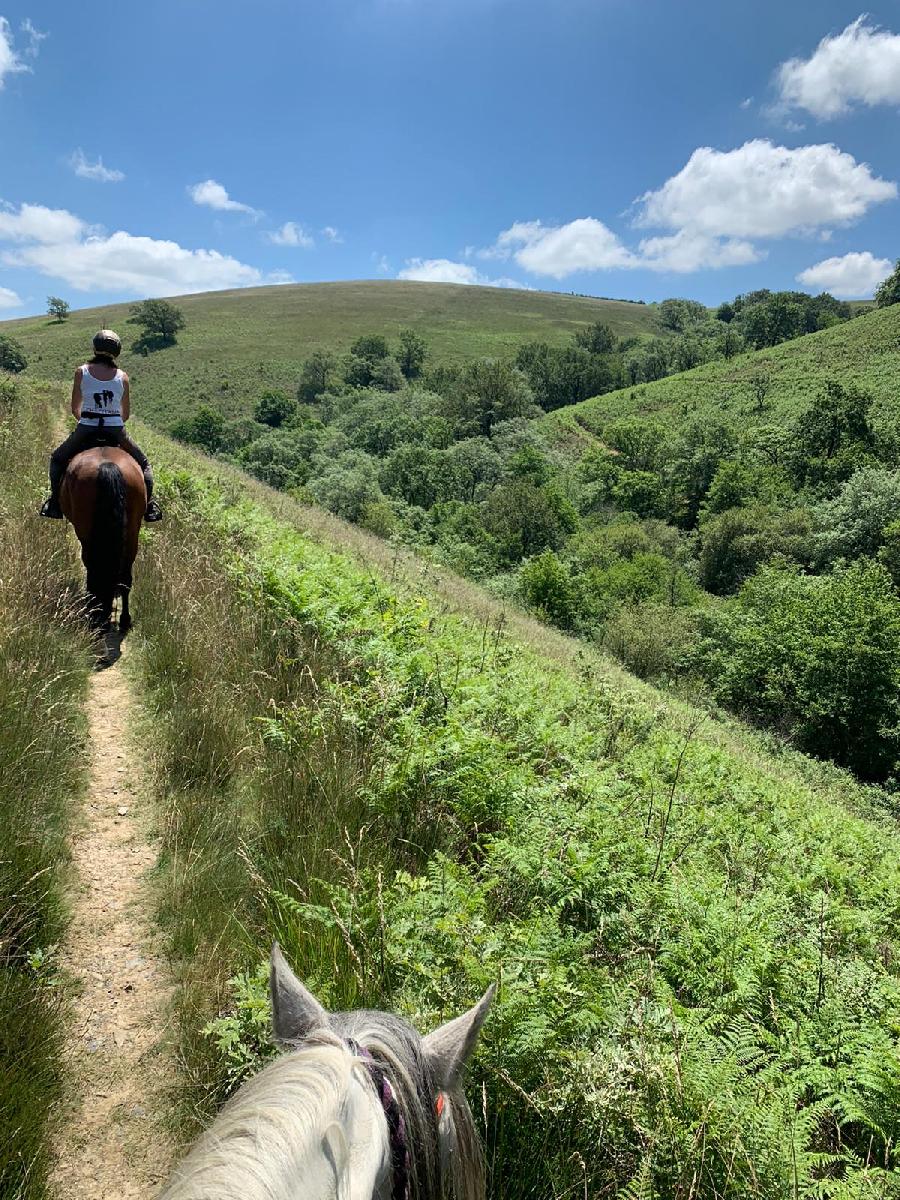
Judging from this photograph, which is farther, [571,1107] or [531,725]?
[531,725]

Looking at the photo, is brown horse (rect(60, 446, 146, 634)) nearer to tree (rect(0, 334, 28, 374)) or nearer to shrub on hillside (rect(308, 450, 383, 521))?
shrub on hillside (rect(308, 450, 383, 521))

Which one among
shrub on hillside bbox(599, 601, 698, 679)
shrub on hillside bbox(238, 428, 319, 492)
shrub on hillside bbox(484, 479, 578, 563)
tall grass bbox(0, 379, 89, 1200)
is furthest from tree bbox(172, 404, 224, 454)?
tall grass bbox(0, 379, 89, 1200)

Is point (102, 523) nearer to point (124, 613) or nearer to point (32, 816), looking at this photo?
point (124, 613)

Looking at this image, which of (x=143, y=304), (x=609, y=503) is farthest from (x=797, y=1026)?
(x=143, y=304)

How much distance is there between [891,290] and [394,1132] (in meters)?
103

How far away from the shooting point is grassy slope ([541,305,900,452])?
60438mm

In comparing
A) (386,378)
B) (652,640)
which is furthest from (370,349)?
(652,640)

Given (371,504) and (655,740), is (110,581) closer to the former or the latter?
(655,740)

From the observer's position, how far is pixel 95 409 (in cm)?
615

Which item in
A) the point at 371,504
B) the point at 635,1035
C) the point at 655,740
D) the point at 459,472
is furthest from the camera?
the point at 459,472

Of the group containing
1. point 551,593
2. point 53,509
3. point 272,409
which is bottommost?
point 551,593

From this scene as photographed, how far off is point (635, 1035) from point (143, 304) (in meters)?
109

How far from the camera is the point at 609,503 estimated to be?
56.9m

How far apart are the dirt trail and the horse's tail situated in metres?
2.54
